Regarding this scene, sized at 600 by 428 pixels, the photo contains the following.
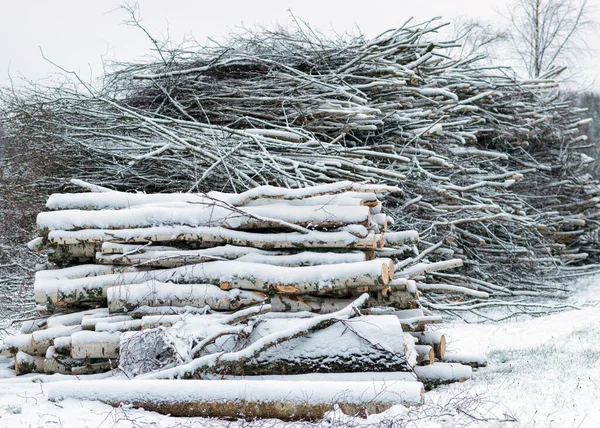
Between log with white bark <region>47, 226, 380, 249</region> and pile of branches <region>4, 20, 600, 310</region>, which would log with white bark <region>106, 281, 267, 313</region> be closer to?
log with white bark <region>47, 226, 380, 249</region>

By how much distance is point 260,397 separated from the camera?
12.7 feet

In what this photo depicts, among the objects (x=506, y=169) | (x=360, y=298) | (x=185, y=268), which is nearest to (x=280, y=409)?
(x=360, y=298)

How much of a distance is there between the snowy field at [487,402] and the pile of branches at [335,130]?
1805 mm

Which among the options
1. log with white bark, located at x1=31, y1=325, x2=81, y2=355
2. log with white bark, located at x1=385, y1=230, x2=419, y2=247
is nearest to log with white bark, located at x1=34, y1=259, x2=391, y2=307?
log with white bark, located at x1=31, y1=325, x2=81, y2=355

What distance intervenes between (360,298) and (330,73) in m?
5.86

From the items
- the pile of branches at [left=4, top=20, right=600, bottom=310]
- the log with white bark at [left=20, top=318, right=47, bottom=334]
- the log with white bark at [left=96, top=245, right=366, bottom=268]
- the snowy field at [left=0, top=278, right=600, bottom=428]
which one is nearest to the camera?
the snowy field at [left=0, top=278, right=600, bottom=428]

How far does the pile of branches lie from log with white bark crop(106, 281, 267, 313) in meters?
3.03

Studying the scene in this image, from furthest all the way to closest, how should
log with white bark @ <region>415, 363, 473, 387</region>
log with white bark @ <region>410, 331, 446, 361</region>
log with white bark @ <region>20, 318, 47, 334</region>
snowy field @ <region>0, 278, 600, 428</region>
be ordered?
1. log with white bark @ <region>20, 318, 47, 334</region>
2. log with white bark @ <region>410, 331, 446, 361</region>
3. log with white bark @ <region>415, 363, 473, 387</region>
4. snowy field @ <region>0, 278, 600, 428</region>

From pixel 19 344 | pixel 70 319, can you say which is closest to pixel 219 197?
pixel 70 319

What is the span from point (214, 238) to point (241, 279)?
0.46 meters

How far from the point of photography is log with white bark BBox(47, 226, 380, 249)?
16.5 ft

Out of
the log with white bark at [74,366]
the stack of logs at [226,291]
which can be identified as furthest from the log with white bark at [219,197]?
the log with white bark at [74,366]

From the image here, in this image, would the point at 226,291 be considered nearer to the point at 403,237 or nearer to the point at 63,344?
the point at 63,344

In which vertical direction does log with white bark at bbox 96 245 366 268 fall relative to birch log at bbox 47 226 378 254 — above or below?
below
